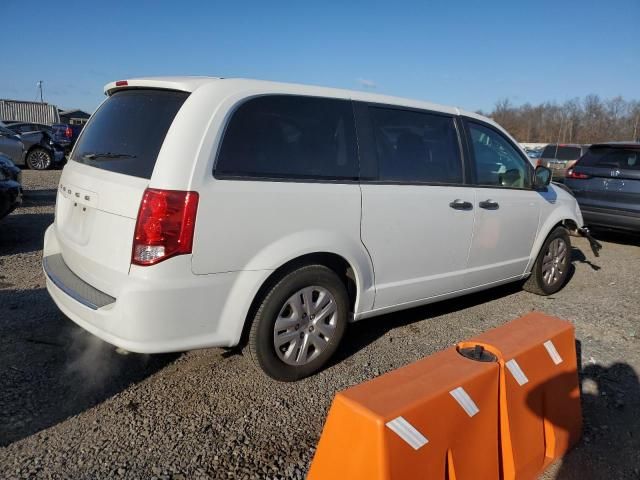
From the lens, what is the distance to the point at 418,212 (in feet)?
12.0

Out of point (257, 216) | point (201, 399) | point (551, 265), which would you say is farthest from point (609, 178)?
point (201, 399)

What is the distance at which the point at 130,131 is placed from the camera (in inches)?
118

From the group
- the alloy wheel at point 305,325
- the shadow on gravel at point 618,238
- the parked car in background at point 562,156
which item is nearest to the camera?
the alloy wheel at point 305,325

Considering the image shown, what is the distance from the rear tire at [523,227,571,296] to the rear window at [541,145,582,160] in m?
14.8

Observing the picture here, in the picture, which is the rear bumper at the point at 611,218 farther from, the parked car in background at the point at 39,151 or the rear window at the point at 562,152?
the parked car in background at the point at 39,151

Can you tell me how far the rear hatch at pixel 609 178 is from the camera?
7.59 meters

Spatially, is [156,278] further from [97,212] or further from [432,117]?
[432,117]

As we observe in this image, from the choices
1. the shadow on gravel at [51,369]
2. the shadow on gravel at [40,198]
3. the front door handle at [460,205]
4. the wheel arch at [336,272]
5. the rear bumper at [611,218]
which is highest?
the front door handle at [460,205]

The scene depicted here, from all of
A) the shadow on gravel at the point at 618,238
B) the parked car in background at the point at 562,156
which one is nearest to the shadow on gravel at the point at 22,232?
the shadow on gravel at the point at 618,238

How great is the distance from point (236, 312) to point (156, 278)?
1.64ft

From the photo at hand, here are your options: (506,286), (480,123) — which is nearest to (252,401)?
(480,123)

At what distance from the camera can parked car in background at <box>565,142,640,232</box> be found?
7.59 metres

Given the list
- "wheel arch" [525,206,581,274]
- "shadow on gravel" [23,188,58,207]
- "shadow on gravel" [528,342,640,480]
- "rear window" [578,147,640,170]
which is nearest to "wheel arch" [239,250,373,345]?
"shadow on gravel" [528,342,640,480]

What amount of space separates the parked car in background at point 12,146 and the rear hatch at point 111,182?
12424 millimetres
